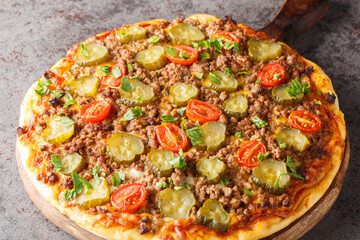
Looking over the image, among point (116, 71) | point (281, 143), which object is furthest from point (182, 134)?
point (116, 71)

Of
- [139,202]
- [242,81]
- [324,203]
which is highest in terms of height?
[242,81]

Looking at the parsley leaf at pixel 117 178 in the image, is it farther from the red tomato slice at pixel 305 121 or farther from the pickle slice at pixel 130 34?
the pickle slice at pixel 130 34

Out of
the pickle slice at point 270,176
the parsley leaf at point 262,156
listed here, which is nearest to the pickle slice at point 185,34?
the parsley leaf at point 262,156

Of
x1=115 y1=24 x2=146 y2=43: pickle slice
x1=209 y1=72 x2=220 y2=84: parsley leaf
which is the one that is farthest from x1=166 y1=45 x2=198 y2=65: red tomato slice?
x1=115 y1=24 x2=146 y2=43: pickle slice

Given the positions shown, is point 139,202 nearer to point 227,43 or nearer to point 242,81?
point 242,81

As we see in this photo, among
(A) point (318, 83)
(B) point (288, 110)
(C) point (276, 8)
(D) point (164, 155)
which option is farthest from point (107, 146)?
(C) point (276, 8)

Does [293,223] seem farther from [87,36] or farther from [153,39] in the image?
[87,36]
